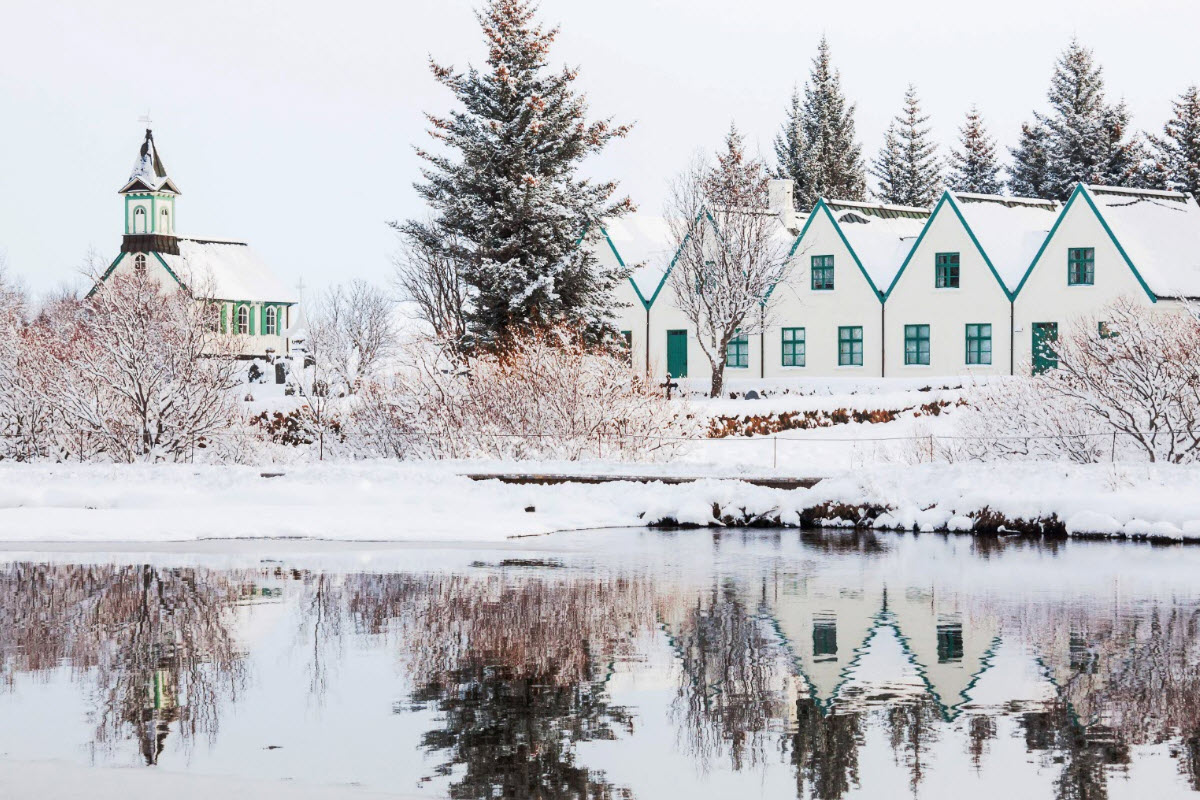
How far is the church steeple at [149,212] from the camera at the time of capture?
291 feet

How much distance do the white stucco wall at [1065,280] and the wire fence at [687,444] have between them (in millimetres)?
16067

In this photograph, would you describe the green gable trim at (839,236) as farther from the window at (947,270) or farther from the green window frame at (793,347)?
the green window frame at (793,347)

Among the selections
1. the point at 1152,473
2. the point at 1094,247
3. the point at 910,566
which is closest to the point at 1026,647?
the point at 910,566

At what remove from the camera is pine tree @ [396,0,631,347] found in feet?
125

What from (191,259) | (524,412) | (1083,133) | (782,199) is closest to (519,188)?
(524,412)

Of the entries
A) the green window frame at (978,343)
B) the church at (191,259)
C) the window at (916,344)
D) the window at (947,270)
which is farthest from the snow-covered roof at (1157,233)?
the church at (191,259)

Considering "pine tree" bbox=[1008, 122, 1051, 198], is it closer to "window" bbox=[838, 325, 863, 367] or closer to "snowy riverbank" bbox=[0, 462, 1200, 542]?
"window" bbox=[838, 325, 863, 367]

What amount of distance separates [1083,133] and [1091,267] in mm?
25536

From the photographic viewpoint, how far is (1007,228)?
2002 inches

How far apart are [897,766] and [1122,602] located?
701cm

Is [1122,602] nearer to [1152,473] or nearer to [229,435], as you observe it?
[1152,473]

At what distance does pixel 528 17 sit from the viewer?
3891 cm

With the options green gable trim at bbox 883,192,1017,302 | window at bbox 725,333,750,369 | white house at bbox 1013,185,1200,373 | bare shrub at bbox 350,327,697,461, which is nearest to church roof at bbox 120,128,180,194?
window at bbox 725,333,750,369

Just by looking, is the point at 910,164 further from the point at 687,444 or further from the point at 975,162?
the point at 687,444
